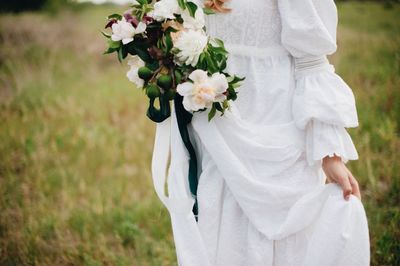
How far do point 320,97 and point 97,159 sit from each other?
11.5ft

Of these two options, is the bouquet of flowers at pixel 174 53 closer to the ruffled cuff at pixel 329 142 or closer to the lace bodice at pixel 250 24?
the lace bodice at pixel 250 24

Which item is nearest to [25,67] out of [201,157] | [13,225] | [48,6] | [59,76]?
[59,76]

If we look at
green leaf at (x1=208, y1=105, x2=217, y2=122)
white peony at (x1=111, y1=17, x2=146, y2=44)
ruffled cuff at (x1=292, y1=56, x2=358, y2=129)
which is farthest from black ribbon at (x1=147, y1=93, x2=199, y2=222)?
ruffled cuff at (x1=292, y1=56, x2=358, y2=129)

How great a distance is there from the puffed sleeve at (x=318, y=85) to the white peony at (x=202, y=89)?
341mm

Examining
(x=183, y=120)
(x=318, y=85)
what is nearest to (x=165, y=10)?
(x=183, y=120)

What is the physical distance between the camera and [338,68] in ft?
22.2

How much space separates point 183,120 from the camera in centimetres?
179

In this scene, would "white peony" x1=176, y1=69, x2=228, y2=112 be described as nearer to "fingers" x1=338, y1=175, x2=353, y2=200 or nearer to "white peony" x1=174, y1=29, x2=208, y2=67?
"white peony" x1=174, y1=29, x2=208, y2=67

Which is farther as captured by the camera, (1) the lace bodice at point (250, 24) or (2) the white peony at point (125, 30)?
(1) the lace bodice at point (250, 24)

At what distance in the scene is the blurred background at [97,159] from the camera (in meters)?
3.15

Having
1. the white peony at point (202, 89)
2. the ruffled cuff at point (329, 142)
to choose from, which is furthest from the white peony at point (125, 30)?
the ruffled cuff at point (329, 142)

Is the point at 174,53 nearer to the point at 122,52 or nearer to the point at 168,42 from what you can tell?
the point at 168,42

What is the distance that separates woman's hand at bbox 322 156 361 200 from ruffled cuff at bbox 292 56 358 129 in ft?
0.51

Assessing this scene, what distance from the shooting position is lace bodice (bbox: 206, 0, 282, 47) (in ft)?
5.53
